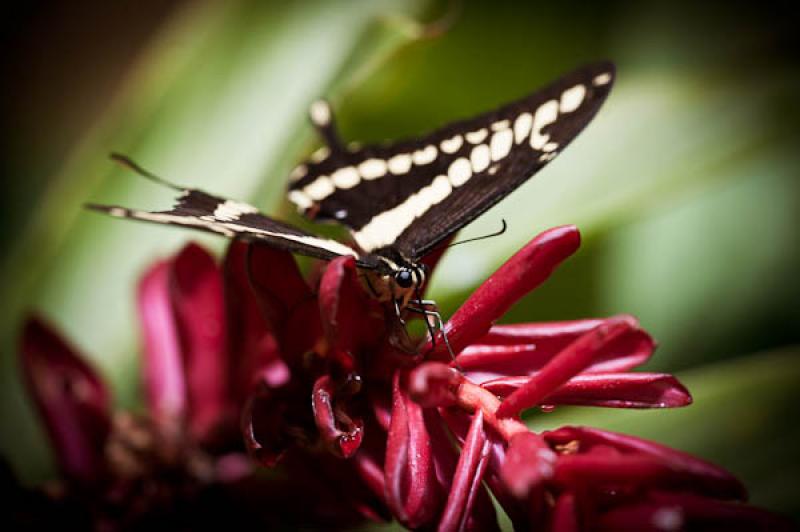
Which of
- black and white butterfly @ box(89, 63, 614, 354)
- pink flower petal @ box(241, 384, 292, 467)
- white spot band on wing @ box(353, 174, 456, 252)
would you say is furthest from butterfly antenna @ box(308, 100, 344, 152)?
pink flower petal @ box(241, 384, 292, 467)

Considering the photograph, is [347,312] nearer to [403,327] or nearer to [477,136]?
[403,327]

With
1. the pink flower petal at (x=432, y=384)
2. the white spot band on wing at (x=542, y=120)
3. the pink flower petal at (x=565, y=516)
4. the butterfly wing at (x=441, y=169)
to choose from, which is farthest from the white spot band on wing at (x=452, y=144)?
the pink flower petal at (x=565, y=516)

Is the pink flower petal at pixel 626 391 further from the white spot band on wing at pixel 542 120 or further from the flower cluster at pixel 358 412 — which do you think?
the white spot band on wing at pixel 542 120

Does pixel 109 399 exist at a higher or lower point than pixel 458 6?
lower

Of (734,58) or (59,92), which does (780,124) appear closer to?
(734,58)

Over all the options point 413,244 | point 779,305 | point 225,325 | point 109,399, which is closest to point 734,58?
point 779,305

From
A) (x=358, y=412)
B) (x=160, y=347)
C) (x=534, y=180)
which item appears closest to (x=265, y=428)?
(x=358, y=412)

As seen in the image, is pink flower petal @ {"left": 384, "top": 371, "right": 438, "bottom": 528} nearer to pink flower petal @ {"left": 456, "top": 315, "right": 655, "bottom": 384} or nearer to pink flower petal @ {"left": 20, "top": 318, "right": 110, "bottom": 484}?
pink flower petal @ {"left": 456, "top": 315, "right": 655, "bottom": 384}
